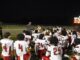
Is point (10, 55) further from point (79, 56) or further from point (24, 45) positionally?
point (79, 56)

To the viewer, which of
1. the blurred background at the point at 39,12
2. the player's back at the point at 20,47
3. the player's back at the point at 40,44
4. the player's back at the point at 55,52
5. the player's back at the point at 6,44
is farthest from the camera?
the blurred background at the point at 39,12

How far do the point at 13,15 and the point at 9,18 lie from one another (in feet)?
1.69

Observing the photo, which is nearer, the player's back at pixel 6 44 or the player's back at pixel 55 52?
the player's back at pixel 55 52

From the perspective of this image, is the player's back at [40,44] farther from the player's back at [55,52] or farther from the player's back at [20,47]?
the player's back at [55,52]

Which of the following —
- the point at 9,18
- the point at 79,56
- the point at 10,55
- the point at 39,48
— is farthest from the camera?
the point at 9,18

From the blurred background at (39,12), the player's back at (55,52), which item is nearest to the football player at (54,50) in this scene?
the player's back at (55,52)

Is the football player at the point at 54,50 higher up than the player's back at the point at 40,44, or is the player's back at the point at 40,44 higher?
the football player at the point at 54,50

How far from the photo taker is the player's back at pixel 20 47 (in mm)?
9914

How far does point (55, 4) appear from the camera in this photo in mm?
28141

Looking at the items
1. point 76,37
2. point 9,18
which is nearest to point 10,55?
point 76,37

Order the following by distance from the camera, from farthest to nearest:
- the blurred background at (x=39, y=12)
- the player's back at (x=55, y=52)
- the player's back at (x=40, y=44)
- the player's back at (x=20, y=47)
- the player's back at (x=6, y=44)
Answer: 1. the blurred background at (x=39, y=12)
2. the player's back at (x=40, y=44)
3. the player's back at (x=6, y=44)
4. the player's back at (x=20, y=47)
5. the player's back at (x=55, y=52)

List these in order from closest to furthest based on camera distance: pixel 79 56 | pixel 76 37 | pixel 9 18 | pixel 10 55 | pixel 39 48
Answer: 1. pixel 79 56
2. pixel 10 55
3. pixel 39 48
4. pixel 76 37
5. pixel 9 18

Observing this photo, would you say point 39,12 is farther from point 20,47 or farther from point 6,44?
point 20,47

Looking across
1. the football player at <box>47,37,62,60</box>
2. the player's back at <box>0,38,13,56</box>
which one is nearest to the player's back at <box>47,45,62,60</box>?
the football player at <box>47,37,62,60</box>
